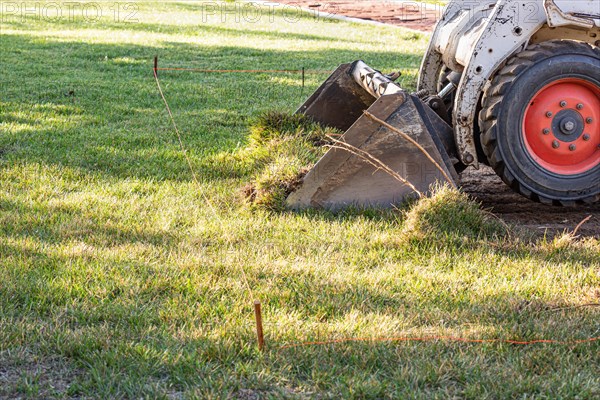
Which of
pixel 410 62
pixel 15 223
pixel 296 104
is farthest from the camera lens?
pixel 410 62

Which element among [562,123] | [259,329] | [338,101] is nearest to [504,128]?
[562,123]

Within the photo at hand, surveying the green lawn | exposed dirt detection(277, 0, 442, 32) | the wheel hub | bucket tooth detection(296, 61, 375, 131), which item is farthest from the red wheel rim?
exposed dirt detection(277, 0, 442, 32)

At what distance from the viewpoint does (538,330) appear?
348cm

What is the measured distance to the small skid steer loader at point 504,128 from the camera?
4922 mm

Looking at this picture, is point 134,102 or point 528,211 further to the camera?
point 134,102

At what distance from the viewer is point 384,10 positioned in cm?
2042

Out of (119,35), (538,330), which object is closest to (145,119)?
(538,330)

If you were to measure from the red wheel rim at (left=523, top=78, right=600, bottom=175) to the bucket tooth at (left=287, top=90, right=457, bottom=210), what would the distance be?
1.84ft

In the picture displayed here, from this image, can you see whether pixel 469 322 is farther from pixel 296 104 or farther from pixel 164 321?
pixel 296 104

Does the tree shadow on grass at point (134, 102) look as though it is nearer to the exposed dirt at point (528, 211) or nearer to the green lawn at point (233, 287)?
the green lawn at point (233, 287)

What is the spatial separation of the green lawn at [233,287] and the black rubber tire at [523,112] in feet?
1.59

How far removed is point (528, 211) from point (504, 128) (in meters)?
0.74

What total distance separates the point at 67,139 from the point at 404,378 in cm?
461

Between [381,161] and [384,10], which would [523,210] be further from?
[384,10]
